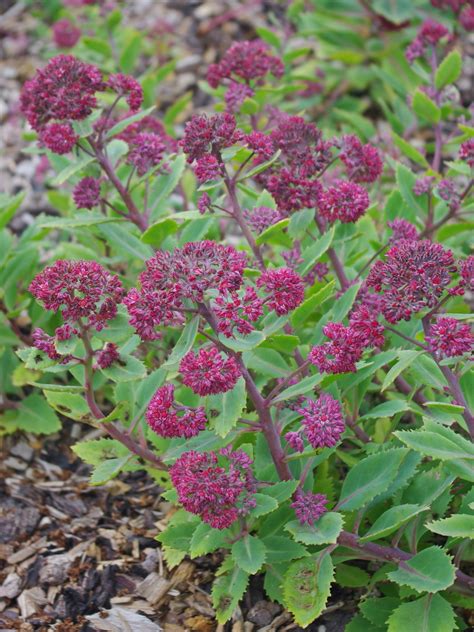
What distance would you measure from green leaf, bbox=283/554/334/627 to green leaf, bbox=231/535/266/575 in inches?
5.1

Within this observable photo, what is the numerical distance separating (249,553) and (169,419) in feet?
1.94

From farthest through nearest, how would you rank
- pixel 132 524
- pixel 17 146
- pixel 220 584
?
1. pixel 17 146
2. pixel 132 524
3. pixel 220 584

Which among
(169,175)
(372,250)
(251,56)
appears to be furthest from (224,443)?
(251,56)

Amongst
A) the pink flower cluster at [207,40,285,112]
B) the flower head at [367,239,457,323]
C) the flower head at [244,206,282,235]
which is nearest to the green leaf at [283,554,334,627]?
the flower head at [367,239,457,323]

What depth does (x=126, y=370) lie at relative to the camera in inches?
111

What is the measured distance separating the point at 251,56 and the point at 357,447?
189 centimetres

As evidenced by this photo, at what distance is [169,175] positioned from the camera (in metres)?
3.68

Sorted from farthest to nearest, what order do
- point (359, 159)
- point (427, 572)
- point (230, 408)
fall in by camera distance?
point (359, 159) < point (427, 572) < point (230, 408)

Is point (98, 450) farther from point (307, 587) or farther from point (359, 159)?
point (359, 159)

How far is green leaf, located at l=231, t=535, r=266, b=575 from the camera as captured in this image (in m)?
2.72

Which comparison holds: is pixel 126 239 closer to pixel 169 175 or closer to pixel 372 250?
pixel 169 175

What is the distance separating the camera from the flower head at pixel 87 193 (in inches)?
137

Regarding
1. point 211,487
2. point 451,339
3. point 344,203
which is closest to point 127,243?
point 344,203

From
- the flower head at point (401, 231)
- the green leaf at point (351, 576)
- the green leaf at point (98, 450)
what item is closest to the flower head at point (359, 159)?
the flower head at point (401, 231)
